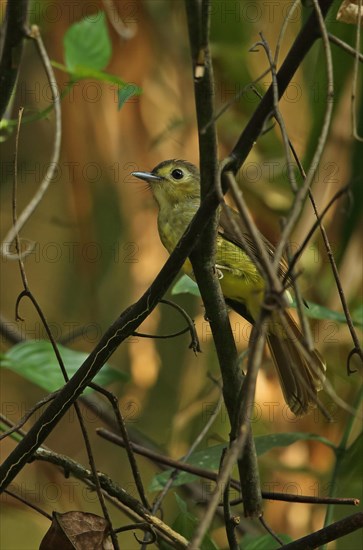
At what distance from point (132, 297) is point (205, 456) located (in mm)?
1907

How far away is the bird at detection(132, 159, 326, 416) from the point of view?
2.01 metres

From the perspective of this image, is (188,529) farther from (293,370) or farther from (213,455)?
(293,370)

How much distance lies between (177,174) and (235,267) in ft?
1.57

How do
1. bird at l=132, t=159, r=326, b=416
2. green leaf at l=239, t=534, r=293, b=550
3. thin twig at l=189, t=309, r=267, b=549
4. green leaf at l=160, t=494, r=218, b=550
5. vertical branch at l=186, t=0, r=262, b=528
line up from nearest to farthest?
thin twig at l=189, t=309, r=267, b=549 < vertical branch at l=186, t=0, r=262, b=528 < green leaf at l=160, t=494, r=218, b=550 < green leaf at l=239, t=534, r=293, b=550 < bird at l=132, t=159, r=326, b=416

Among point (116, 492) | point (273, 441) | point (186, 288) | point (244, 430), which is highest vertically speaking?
point (244, 430)

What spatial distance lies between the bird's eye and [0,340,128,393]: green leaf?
0.81 m

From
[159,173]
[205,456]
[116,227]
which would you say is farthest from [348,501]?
[116,227]

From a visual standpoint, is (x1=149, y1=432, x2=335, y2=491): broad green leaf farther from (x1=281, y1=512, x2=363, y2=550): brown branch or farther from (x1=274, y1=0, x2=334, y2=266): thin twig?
(x1=274, y1=0, x2=334, y2=266): thin twig

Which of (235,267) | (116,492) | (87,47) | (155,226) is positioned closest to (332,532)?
(116,492)

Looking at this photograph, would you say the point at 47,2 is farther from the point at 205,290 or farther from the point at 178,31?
the point at 205,290

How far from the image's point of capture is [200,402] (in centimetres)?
329

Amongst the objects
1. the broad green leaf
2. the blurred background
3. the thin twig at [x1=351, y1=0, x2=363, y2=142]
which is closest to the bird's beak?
the blurred background

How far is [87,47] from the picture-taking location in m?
2.13

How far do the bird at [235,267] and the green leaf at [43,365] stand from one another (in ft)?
1.01
